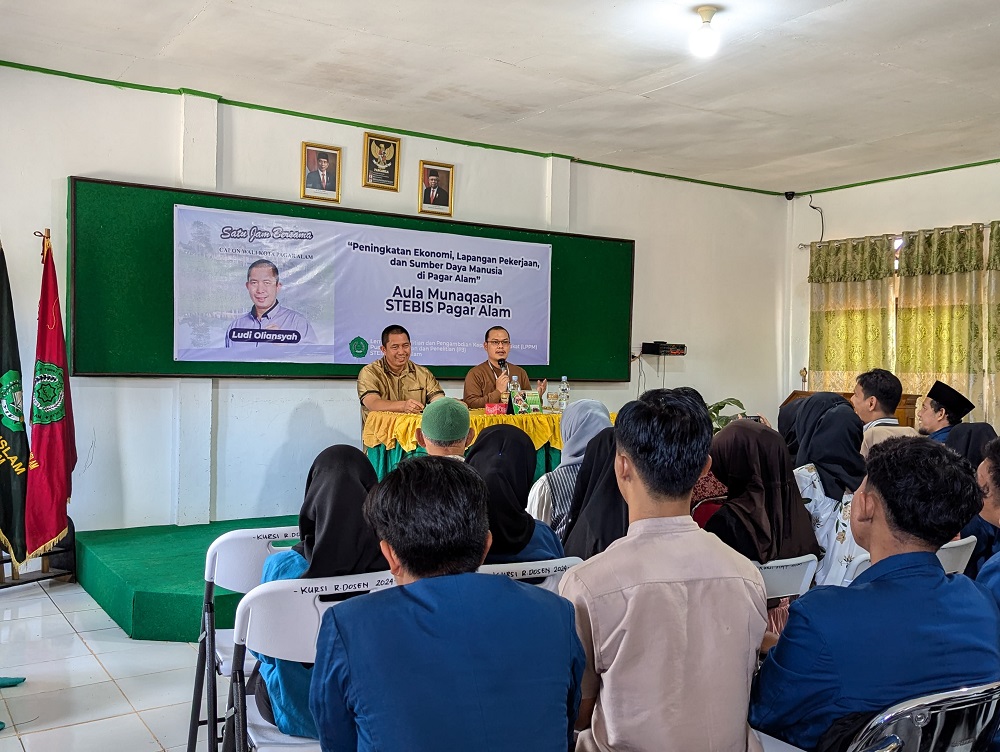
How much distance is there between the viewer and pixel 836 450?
3.62 meters

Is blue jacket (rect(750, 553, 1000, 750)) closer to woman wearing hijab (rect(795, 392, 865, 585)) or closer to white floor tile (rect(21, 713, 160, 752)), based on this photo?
woman wearing hijab (rect(795, 392, 865, 585))

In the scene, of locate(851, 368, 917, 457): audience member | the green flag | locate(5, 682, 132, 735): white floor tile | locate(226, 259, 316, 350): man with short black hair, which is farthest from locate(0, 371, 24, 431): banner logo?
locate(851, 368, 917, 457): audience member

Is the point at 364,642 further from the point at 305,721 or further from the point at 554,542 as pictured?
the point at 554,542

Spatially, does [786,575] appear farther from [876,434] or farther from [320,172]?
[320,172]

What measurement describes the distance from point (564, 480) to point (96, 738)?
1854 millimetres

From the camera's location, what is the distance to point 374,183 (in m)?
6.33

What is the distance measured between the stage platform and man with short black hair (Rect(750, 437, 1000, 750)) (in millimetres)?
3055

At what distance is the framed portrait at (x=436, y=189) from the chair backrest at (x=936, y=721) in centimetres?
563

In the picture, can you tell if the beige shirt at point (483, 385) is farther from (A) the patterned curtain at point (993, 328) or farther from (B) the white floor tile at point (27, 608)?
(A) the patterned curtain at point (993, 328)

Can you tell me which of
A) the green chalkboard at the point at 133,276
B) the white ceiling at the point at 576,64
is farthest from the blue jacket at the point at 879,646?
the green chalkboard at the point at 133,276

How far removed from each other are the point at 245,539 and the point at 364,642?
1412 millimetres

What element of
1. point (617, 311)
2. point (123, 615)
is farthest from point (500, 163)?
point (123, 615)

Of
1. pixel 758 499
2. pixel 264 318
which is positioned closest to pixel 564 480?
pixel 758 499

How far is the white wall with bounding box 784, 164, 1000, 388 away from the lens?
7.20m
